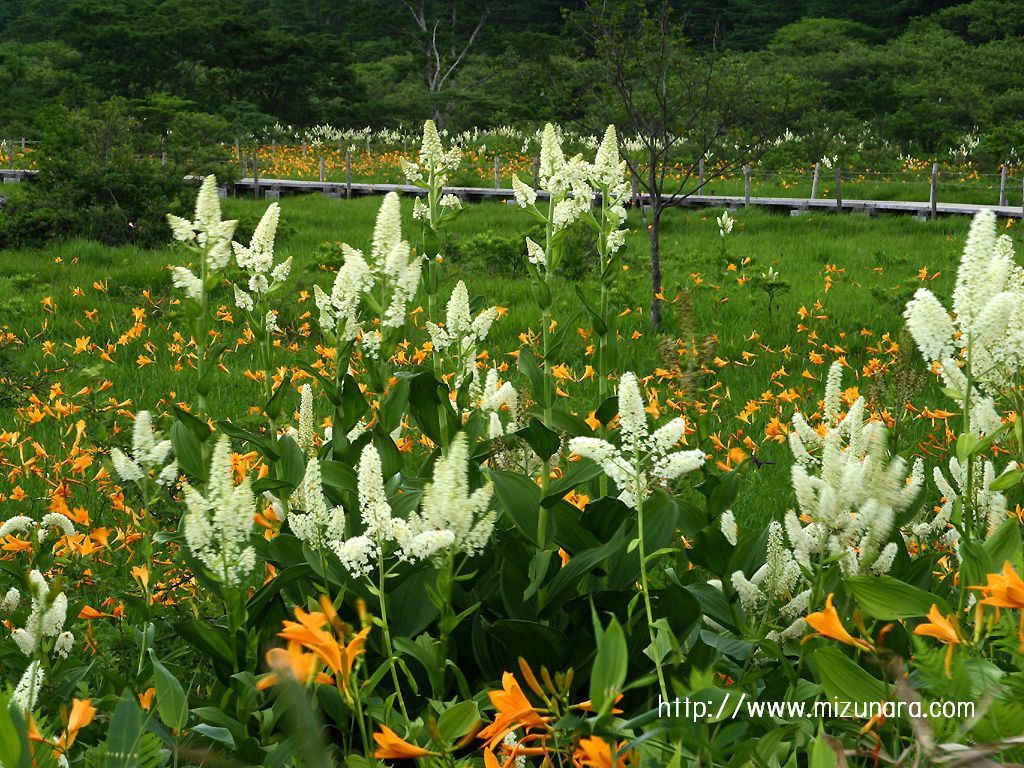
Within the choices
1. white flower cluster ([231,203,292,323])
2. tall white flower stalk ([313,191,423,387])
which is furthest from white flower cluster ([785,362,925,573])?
white flower cluster ([231,203,292,323])

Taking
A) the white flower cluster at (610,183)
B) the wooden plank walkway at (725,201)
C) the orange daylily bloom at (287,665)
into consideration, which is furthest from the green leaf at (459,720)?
the wooden plank walkway at (725,201)

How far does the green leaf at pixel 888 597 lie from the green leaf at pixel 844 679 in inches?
6.8

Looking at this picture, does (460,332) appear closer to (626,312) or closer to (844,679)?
(844,679)

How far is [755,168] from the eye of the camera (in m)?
25.1

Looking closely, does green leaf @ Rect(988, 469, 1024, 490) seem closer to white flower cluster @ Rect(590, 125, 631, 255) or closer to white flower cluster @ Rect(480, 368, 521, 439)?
white flower cluster @ Rect(480, 368, 521, 439)

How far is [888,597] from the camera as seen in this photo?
167cm

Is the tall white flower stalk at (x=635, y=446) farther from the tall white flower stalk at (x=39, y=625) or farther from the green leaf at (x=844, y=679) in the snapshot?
the tall white flower stalk at (x=39, y=625)

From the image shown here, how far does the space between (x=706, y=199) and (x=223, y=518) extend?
65.0 feet

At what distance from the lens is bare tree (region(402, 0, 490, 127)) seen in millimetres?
41000

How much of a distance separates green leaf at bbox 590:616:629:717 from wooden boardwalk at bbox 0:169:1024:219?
47.4 ft

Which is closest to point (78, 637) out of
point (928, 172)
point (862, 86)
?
point (928, 172)

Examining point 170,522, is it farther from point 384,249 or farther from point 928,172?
point 928,172

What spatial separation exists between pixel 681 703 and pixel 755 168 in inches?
979

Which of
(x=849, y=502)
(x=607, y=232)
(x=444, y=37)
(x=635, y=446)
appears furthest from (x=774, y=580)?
(x=444, y=37)
